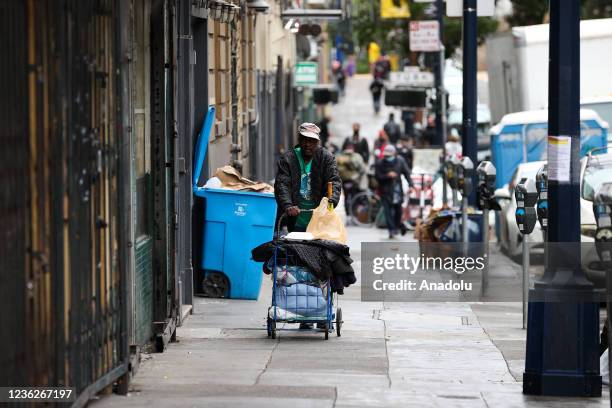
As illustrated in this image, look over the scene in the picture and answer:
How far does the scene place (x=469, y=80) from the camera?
20.3 m

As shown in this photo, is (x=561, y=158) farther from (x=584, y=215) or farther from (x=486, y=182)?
(x=584, y=215)

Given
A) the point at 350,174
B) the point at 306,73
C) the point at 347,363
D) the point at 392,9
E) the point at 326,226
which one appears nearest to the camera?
the point at 347,363

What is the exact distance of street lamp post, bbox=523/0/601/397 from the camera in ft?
31.8

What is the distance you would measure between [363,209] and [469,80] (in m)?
9.01

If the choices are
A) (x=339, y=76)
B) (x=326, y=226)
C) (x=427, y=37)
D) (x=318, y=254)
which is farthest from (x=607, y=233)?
(x=339, y=76)

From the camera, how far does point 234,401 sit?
927cm

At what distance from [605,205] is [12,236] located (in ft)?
10.8

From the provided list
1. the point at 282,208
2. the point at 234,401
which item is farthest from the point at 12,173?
the point at 282,208

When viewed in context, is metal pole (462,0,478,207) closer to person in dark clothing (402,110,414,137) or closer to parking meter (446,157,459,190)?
parking meter (446,157,459,190)

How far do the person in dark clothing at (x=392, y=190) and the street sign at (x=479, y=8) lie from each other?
5182 mm

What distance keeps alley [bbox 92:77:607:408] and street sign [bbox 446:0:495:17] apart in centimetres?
625

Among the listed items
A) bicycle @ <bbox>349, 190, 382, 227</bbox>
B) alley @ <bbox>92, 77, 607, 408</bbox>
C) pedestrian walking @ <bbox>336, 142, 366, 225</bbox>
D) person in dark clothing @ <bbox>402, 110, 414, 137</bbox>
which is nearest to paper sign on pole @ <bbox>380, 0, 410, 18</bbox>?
person in dark clothing @ <bbox>402, 110, 414, 137</bbox>

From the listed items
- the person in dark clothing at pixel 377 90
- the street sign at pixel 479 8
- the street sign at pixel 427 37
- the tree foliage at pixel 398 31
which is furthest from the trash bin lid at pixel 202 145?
the person in dark clothing at pixel 377 90

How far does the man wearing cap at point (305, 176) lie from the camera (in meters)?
13.4
